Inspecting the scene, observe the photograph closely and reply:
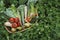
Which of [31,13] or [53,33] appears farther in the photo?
[31,13]

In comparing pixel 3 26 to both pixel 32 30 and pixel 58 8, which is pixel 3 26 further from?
pixel 58 8

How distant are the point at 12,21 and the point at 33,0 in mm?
330

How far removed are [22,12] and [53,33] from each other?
0.38 metres

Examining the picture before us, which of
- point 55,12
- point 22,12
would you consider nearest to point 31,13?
point 22,12

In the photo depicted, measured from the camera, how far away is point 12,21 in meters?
2.09

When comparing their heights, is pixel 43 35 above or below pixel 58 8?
below

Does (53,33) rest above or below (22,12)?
below

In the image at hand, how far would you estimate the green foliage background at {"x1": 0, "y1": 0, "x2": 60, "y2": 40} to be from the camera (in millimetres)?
2004

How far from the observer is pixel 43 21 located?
2105mm

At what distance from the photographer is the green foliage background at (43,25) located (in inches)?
78.9

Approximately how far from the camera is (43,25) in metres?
2.05

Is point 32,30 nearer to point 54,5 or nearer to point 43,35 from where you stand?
point 43,35

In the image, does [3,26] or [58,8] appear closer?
[3,26]

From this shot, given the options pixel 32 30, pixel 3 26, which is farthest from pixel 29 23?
pixel 3 26
